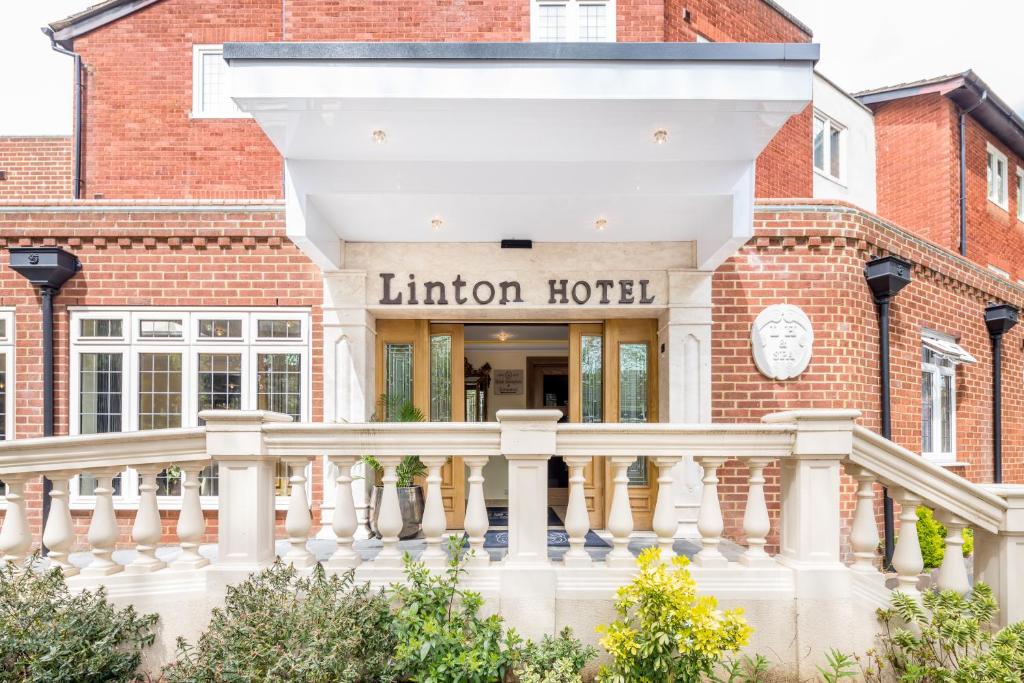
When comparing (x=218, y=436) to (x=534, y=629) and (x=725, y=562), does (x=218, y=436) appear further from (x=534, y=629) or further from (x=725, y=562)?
(x=725, y=562)

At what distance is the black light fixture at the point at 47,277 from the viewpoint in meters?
6.20

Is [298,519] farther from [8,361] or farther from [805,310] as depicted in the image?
[805,310]

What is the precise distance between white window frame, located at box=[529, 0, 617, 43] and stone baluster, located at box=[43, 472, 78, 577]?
6958 mm

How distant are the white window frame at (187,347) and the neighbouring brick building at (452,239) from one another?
24 millimetres

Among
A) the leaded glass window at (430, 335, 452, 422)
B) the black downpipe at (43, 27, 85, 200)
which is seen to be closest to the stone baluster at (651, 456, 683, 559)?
the leaded glass window at (430, 335, 452, 422)

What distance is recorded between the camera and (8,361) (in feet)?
21.2

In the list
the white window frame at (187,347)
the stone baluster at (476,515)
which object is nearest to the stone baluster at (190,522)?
the stone baluster at (476,515)

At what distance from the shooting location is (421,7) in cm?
770

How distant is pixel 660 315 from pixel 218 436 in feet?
15.1

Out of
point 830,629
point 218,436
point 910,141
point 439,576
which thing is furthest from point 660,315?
point 910,141

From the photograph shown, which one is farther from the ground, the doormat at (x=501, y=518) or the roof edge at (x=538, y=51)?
the roof edge at (x=538, y=51)

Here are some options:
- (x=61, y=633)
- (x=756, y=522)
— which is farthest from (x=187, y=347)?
(x=756, y=522)

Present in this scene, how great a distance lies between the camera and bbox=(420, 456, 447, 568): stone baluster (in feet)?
13.2

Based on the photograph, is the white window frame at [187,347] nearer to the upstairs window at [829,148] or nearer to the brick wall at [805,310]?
the brick wall at [805,310]
